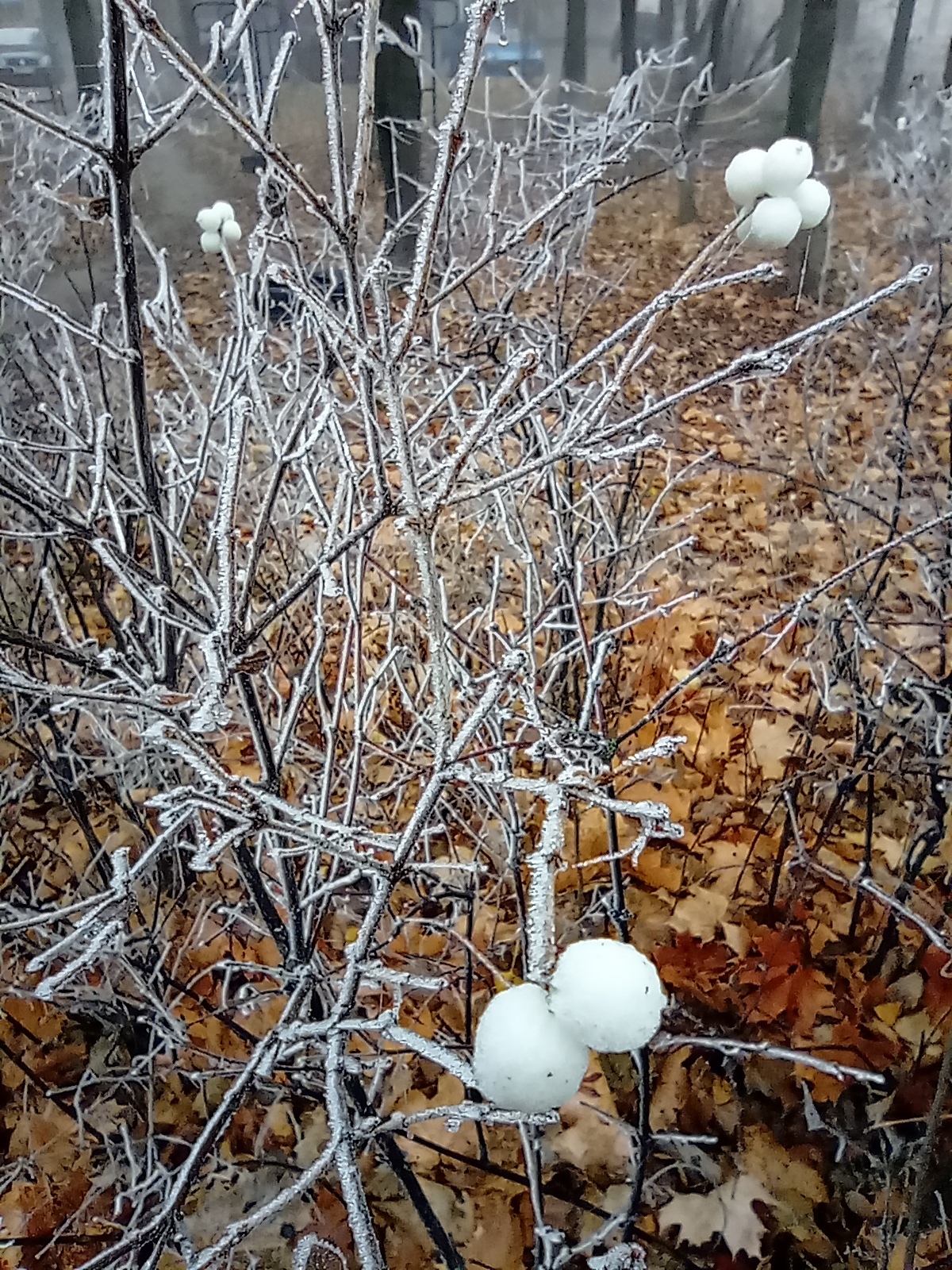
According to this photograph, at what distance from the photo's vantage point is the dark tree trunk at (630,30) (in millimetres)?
7316

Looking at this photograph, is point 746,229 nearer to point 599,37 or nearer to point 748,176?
point 748,176

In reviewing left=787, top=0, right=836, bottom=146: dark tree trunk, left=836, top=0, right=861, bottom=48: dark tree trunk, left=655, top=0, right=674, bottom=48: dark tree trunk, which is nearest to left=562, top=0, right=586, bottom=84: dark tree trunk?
left=655, top=0, right=674, bottom=48: dark tree trunk

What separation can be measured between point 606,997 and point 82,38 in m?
7.62

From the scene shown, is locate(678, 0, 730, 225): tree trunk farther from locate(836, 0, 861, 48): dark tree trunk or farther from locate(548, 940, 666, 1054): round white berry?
Answer: locate(548, 940, 666, 1054): round white berry

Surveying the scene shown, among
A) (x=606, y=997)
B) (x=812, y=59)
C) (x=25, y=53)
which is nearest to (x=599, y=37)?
(x=812, y=59)

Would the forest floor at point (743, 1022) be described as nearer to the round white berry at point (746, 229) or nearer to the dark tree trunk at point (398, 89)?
the round white berry at point (746, 229)

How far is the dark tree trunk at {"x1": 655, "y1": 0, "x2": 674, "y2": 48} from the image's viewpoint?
7.39m

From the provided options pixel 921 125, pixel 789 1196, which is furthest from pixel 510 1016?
pixel 921 125

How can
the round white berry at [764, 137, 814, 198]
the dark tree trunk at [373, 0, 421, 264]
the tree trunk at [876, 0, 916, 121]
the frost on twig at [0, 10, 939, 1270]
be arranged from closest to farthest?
1. the frost on twig at [0, 10, 939, 1270]
2. the round white berry at [764, 137, 814, 198]
3. the dark tree trunk at [373, 0, 421, 264]
4. the tree trunk at [876, 0, 916, 121]

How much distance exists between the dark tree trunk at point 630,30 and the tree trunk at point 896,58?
195 cm

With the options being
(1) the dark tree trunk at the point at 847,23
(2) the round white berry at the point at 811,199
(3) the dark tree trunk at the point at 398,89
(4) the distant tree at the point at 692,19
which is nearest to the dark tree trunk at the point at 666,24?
(4) the distant tree at the point at 692,19

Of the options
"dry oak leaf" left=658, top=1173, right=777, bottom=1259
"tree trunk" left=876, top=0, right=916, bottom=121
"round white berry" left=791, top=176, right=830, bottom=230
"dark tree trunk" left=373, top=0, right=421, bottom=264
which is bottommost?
"dry oak leaf" left=658, top=1173, right=777, bottom=1259

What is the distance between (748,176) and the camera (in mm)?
1295

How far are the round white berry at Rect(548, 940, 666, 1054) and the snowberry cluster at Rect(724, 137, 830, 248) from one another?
999 millimetres
